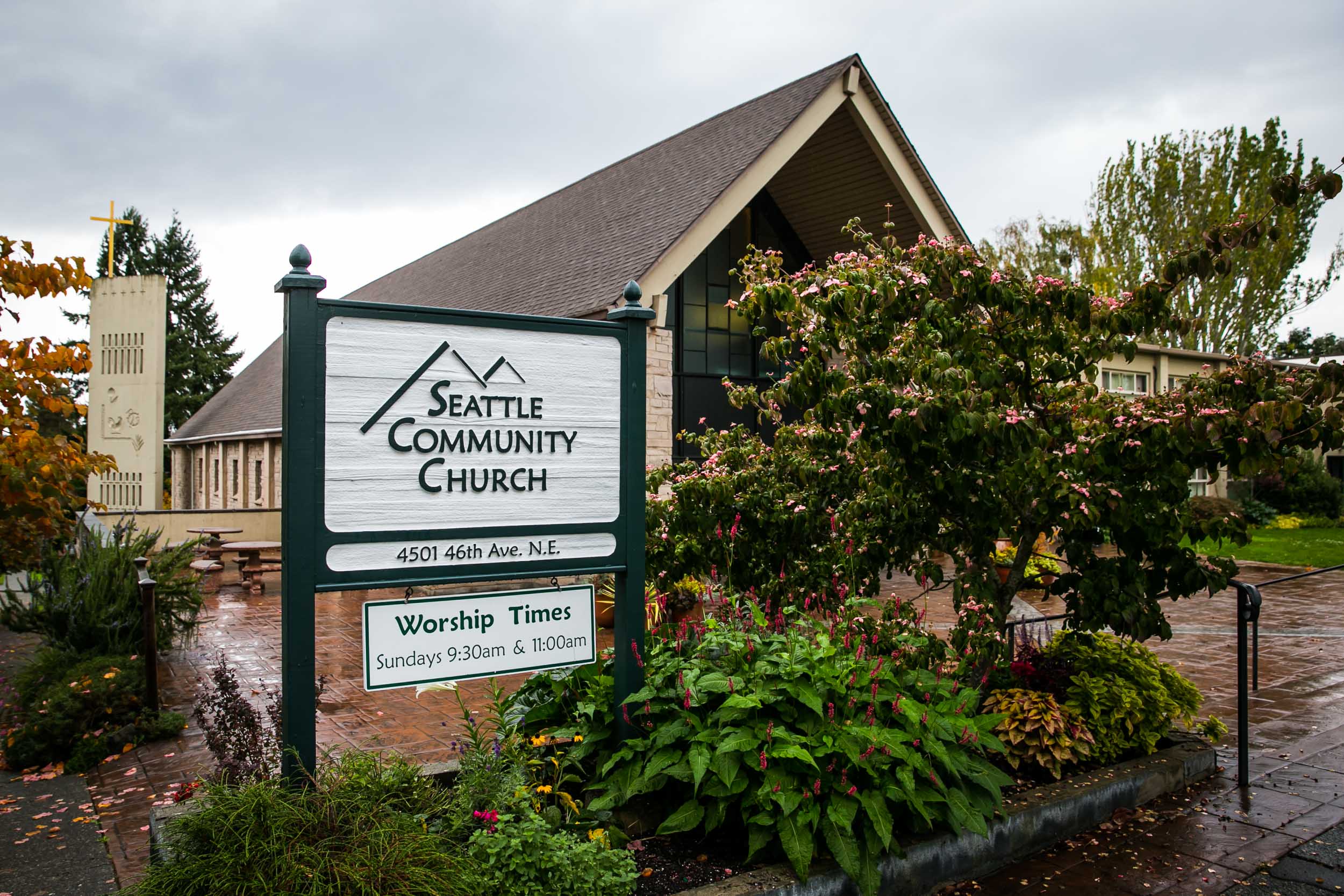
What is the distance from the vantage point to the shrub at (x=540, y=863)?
3.22 metres

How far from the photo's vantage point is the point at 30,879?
4.05m

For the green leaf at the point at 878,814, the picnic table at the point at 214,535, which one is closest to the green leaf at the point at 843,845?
the green leaf at the point at 878,814

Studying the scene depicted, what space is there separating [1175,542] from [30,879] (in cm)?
582

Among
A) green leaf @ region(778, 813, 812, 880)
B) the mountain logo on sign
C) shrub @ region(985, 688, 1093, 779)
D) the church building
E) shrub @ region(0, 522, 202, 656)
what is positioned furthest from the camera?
Result: the church building

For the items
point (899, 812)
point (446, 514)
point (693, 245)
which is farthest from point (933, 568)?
point (693, 245)

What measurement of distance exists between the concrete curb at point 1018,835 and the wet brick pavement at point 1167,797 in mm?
75

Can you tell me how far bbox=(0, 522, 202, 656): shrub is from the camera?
6797mm

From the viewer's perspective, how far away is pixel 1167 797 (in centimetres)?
507

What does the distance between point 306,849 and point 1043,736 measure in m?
3.62

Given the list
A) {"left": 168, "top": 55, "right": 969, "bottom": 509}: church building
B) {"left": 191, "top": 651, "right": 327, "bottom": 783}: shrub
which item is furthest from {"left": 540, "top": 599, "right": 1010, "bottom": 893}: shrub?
{"left": 168, "top": 55, "right": 969, "bottom": 509}: church building

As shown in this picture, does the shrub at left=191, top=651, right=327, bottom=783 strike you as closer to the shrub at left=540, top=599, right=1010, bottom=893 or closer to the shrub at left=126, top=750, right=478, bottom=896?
the shrub at left=126, top=750, right=478, bottom=896

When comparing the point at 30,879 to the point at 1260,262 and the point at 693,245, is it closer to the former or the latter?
the point at 693,245

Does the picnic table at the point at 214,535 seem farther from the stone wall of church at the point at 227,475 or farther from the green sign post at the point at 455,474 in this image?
the green sign post at the point at 455,474

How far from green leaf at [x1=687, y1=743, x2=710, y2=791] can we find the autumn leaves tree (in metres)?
5.23
